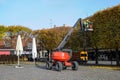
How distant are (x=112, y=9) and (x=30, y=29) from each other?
46728mm

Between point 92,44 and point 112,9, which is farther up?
point 112,9

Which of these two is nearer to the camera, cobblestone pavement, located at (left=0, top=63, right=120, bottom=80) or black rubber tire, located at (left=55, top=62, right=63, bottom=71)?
cobblestone pavement, located at (left=0, top=63, right=120, bottom=80)

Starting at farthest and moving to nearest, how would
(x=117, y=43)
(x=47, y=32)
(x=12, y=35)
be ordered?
(x=12, y=35)
(x=47, y=32)
(x=117, y=43)

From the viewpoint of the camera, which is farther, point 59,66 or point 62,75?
point 59,66

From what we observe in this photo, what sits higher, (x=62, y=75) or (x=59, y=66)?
(x=59, y=66)

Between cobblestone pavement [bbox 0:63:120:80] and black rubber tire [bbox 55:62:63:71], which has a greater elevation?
black rubber tire [bbox 55:62:63:71]

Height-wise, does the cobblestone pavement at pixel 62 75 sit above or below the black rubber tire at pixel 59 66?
below

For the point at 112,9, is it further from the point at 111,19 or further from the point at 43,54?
the point at 43,54

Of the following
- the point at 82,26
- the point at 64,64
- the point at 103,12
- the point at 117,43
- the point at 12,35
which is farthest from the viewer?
the point at 12,35

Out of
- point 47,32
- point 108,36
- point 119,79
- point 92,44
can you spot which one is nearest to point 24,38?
point 47,32

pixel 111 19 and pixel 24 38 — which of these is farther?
pixel 24 38

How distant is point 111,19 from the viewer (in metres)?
38.4

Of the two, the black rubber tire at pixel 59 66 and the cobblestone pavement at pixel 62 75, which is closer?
the cobblestone pavement at pixel 62 75

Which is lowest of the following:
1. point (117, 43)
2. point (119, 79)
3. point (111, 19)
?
point (119, 79)
